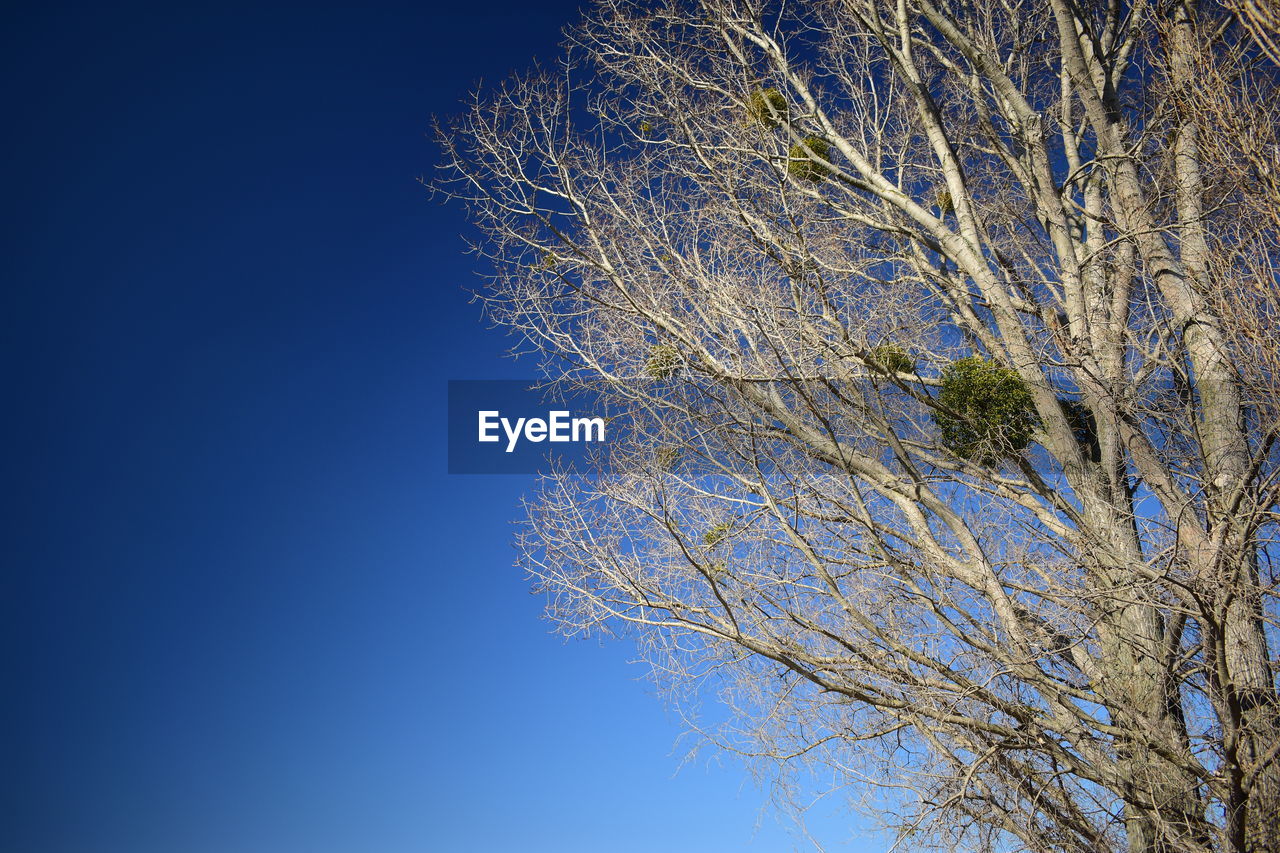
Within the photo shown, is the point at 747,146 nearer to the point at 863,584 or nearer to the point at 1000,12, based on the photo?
the point at 1000,12

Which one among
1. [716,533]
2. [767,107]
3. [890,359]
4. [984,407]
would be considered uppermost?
[767,107]

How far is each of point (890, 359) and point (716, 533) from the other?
1.85 meters

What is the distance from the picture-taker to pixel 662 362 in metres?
7.50

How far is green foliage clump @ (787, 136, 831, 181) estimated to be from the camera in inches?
322

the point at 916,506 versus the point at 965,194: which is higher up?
the point at 965,194

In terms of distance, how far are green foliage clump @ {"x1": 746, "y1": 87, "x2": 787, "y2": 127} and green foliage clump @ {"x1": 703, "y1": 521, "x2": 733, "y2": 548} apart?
135 inches

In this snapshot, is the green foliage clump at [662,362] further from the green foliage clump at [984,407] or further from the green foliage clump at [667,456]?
the green foliage clump at [984,407]

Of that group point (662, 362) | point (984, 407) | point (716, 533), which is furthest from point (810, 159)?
point (716, 533)

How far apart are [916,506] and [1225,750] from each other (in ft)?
8.64

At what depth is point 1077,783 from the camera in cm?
584

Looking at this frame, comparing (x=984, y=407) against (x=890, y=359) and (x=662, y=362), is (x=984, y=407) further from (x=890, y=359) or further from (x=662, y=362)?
(x=662, y=362)

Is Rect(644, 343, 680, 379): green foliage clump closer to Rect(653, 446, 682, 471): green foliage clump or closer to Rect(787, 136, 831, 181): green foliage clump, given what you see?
Rect(653, 446, 682, 471): green foliage clump

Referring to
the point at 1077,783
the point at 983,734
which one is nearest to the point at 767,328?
the point at 983,734

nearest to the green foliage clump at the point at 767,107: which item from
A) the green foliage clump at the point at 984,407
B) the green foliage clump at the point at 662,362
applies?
the green foliage clump at the point at 662,362
